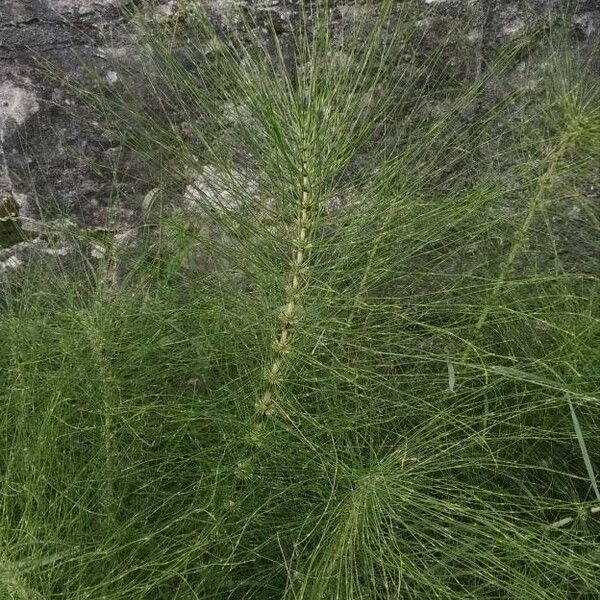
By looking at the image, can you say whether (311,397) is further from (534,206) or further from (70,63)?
(70,63)

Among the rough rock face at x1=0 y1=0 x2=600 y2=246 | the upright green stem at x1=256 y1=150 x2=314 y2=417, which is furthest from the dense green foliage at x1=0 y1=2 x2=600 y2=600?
the rough rock face at x1=0 y1=0 x2=600 y2=246

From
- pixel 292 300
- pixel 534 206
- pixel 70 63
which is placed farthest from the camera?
pixel 70 63

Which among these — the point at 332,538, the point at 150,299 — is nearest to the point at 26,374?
the point at 150,299

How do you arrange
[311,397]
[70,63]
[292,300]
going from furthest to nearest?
[70,63] < [311,397] < [292,300]

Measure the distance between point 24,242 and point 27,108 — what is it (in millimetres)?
356

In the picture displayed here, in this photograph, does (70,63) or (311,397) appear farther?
(70,63)

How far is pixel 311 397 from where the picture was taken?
76.2 inches

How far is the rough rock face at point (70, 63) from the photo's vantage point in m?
2.37

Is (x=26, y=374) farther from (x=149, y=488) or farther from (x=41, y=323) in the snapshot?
(x=149, y=488)

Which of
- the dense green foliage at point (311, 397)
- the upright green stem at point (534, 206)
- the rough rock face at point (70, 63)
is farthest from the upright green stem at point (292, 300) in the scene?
the rough rock face at point (70, 63)

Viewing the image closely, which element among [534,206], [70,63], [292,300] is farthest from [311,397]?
[70,63]

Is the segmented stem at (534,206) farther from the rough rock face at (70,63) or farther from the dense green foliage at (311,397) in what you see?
the rough rock face at (70,63)

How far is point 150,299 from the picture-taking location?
2.17 meters

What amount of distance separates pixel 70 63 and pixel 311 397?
1085 millimetres
